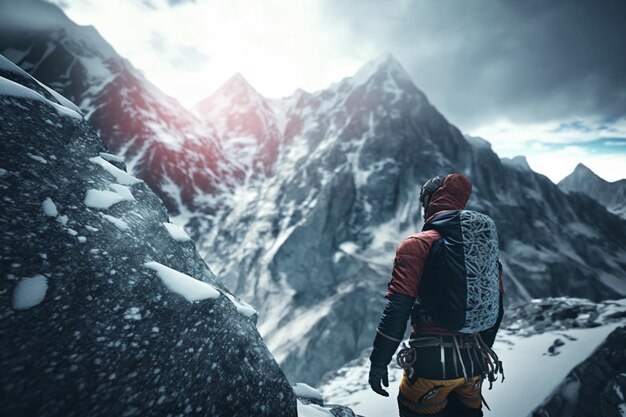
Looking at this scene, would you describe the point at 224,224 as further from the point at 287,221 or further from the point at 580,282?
the point at 580,282

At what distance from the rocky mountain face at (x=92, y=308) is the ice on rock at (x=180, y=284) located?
0.4 inches

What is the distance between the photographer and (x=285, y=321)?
36188 mm

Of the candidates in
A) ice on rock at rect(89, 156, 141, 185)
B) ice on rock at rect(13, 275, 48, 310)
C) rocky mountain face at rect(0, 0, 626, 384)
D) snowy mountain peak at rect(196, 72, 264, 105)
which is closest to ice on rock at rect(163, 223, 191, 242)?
ice on rock at rect(89, 156, 141, 185)

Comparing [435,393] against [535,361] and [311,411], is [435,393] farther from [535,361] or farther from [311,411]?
[535,361]

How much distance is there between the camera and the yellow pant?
296 cm

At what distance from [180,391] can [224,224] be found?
5235cm

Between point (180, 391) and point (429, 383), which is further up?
point (429, 383)

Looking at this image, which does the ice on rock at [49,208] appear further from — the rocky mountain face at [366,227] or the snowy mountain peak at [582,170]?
the snowy mountain peak at [582,170]

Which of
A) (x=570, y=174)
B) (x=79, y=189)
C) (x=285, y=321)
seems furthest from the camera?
(x=570, y=174)

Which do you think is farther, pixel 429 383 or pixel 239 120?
pixel 239 120

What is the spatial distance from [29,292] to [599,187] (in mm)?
123311

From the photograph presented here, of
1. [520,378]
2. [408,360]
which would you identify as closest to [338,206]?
[520,378]

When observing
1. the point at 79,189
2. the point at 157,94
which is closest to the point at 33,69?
the point at 157,94

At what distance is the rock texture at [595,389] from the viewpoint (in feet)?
15.3
